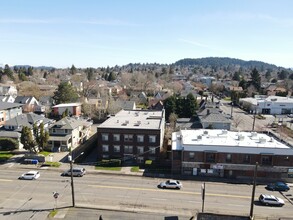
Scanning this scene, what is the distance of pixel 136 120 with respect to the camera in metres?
58.8

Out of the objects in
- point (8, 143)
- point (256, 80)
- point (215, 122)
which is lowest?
point (8, 143)

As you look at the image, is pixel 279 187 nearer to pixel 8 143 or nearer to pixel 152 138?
pixel 152 138

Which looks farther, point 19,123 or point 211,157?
point 19,123

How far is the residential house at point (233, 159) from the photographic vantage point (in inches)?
1764

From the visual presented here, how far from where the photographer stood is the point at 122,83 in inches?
6654

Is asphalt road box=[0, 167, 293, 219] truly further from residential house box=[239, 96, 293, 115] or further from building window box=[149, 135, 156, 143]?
residential house box=[239, 96, 293, 115]

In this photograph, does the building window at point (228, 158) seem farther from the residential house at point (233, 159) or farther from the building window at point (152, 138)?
the building window at point (152, 138)

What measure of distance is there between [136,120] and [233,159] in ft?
73.8

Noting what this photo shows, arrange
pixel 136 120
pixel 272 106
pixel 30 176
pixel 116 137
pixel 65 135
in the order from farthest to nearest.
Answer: pixel 272 106 < pixel 65 135 < pixel 136 120 < pixel 116 137 < pixel 30 176

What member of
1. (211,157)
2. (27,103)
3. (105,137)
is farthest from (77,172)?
(27,103)

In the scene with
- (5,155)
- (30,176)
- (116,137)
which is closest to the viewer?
(30,176)

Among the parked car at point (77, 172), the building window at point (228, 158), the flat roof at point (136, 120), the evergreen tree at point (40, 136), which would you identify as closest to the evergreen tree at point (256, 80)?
the flat roof at point (136, 120)

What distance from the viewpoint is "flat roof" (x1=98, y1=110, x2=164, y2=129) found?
176ft

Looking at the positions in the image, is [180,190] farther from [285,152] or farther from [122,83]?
[122,83]
